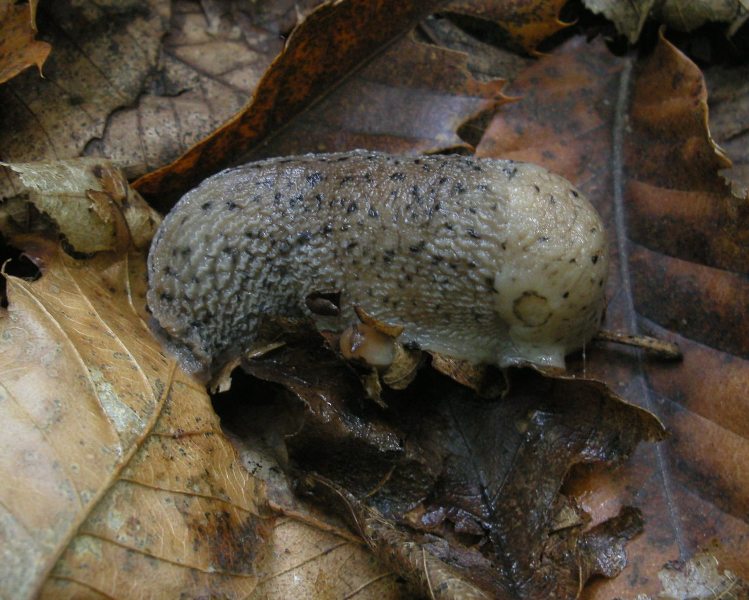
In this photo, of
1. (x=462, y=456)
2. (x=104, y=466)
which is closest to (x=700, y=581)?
(x=462, y=456)

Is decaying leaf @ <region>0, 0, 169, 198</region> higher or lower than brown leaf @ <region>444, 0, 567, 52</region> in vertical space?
higher

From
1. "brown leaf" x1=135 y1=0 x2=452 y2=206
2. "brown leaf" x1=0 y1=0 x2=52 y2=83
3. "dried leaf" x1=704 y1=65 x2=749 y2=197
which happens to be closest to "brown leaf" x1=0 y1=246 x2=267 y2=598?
"brown leaf" x1=135 y1=0 x2=452 y2=206

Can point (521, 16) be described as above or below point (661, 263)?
above

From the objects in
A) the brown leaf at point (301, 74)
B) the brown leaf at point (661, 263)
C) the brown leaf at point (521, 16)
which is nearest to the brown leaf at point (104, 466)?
the brown leaf at point (301, 74)

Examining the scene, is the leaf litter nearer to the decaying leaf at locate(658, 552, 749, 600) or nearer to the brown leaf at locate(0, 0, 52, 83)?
the decaying leaf at locate(658, 552, 749, 600)

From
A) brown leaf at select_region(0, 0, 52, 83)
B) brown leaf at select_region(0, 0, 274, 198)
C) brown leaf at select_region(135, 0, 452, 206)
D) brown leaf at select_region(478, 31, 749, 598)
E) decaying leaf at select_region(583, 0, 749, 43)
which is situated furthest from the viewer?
decaying leaf at select_region(583, 0, 749, 43)

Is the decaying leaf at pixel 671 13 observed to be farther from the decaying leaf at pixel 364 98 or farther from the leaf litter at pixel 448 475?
the leaf litter at pixel 448 475

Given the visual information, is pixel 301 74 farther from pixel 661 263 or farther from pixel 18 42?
pixel 661 263
